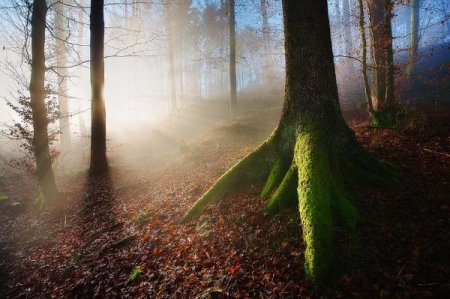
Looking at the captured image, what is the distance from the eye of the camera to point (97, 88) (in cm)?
1127

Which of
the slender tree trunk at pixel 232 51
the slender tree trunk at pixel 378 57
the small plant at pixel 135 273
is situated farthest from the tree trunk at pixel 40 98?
the slender tree trunk at pixel 232 51

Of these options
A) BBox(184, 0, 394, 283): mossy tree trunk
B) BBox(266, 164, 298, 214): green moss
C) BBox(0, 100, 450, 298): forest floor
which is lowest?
BBox(0, 100, 450, 298): forest floor

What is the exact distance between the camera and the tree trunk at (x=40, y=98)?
9.37m

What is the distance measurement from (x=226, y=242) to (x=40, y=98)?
8.25 m

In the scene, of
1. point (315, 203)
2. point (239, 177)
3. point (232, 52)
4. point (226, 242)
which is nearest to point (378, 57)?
point (239, 177)

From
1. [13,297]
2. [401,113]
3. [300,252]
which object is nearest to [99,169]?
[13,297]

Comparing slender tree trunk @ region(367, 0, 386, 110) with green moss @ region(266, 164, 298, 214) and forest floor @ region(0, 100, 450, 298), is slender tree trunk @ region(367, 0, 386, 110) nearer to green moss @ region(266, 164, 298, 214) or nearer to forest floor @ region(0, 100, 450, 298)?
forest floor @ region(0, 100, 450, 298)

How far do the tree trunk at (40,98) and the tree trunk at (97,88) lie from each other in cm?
171

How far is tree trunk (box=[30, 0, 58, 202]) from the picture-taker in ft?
30.7

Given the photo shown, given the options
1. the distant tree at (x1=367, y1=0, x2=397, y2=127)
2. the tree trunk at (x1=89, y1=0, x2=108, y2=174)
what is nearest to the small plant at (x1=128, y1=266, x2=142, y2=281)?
the tree trunk at (x1=89, y1=0, x2=108, y2=174)

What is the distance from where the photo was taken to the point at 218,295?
417 centimetres

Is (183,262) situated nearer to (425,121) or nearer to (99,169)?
(425,121)

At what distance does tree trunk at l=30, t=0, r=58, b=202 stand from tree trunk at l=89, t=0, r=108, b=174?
171 cm

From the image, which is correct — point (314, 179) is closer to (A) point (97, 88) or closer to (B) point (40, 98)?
(B) point (40, 98)
